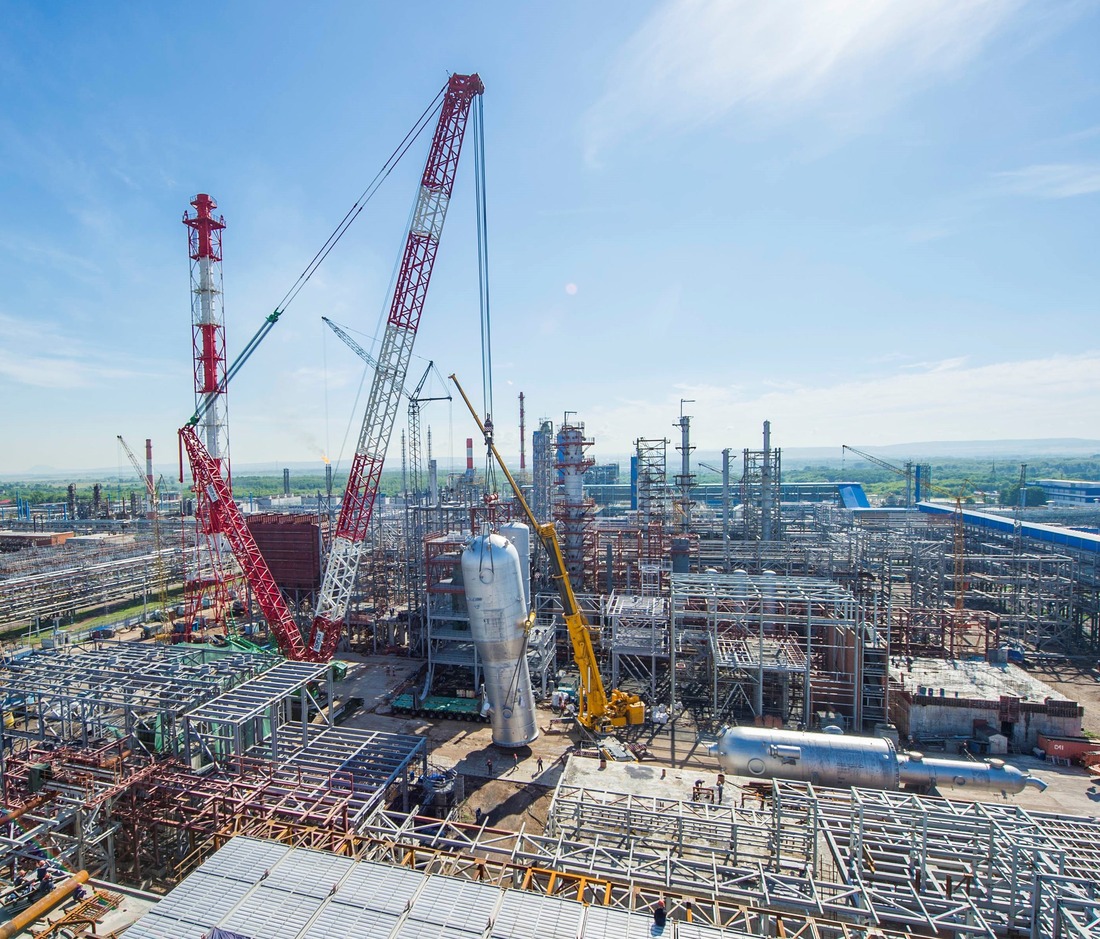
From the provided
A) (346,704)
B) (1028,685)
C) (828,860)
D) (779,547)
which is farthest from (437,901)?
(779,547)

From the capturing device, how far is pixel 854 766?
22891mm

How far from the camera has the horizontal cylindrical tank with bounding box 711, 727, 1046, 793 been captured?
2283cm

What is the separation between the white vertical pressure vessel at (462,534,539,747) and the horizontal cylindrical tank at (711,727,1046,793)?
405 inches

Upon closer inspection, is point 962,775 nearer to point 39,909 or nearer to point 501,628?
point 501,628

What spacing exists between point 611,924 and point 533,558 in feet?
133

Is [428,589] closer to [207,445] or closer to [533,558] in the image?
[533,558]

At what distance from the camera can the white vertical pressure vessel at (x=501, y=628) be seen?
91.7ft

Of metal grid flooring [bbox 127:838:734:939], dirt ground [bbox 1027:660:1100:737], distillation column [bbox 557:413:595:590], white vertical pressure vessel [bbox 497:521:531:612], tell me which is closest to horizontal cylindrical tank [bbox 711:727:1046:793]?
metal grid flooring [bbox 127:838:734:939]

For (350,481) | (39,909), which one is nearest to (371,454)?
(350,481)

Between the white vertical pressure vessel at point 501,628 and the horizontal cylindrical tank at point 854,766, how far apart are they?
33.7 feet

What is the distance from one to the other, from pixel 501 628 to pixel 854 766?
15385mm

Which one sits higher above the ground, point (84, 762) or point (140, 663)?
point (140, 663)

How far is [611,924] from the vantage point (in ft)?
37.8

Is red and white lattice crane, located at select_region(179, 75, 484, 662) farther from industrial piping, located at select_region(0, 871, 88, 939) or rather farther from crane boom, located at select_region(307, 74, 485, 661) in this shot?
industrial piping, located at select_region(0, 871, 88, 939)
